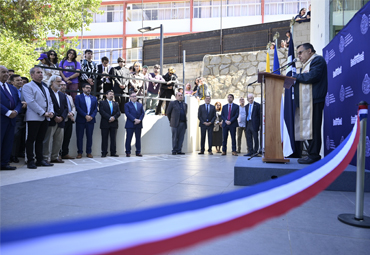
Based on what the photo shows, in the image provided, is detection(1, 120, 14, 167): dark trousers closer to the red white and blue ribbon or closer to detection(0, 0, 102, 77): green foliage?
the red white and blue ribbon

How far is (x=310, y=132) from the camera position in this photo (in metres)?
4.56

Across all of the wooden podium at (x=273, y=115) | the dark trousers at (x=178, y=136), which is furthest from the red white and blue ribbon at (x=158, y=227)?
the dark trousers at (x=178, y=136)

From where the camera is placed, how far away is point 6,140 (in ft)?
17.9

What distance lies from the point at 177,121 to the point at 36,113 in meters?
4.75

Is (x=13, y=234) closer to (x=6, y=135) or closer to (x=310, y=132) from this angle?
(x=310, y=132)

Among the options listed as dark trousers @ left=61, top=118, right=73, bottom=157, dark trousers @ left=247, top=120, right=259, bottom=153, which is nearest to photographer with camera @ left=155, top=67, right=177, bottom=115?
dark trousers @ left=247, top=120, right=259, bottom=153

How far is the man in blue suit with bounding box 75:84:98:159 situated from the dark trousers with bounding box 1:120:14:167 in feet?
7.26

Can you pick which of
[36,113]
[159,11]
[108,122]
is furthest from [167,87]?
[159,11]

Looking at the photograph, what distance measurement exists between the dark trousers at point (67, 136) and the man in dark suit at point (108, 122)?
1.02 meters

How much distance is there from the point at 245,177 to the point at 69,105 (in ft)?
16.3

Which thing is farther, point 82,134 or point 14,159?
point 82,134

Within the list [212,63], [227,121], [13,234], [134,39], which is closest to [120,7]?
[134,39]

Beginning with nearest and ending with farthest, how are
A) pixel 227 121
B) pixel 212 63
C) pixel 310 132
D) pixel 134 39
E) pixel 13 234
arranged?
pixel 13 234 → pixel 310 132 → pixel 227 121 → pixel 212 63 → pixel 134 39

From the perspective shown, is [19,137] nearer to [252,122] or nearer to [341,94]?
[252,122]
